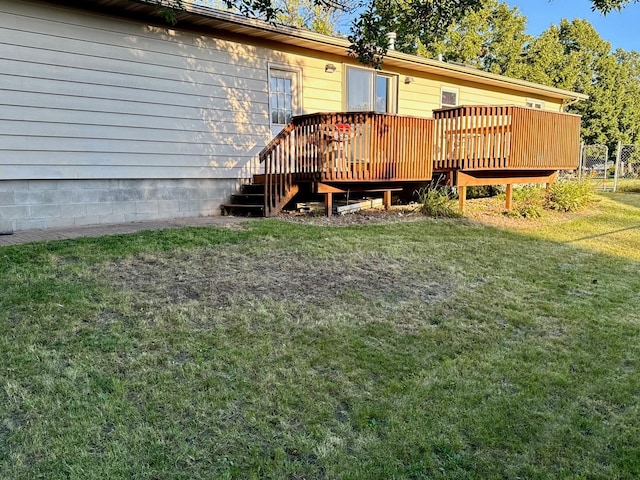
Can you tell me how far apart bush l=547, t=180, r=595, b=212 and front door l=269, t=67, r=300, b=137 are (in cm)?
611

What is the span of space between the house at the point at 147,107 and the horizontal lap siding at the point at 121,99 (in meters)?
0.02

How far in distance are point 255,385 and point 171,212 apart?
5688 millimetres

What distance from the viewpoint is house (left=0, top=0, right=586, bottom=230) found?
6.38 m

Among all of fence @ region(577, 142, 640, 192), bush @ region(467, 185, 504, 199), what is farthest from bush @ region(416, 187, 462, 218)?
fence @ region(577, 142, 640, 192)

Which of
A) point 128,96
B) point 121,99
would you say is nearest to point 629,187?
point 128,96

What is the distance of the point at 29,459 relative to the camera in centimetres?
212

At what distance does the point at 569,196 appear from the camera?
10.2 m

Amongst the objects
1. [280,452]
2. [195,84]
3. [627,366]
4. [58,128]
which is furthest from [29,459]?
[195,84]

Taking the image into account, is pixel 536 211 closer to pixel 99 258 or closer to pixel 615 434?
pixel 615 434

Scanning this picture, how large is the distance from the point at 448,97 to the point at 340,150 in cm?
642

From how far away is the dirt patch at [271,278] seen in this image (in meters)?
4.20

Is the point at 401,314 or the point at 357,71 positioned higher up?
the point at 357,71

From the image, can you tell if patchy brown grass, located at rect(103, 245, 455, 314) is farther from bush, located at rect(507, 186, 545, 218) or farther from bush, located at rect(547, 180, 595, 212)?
bush, located at rect(547, 180, 595, 212)

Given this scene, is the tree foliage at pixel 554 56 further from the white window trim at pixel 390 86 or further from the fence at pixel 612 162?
the white window trim at pixel 390 86
